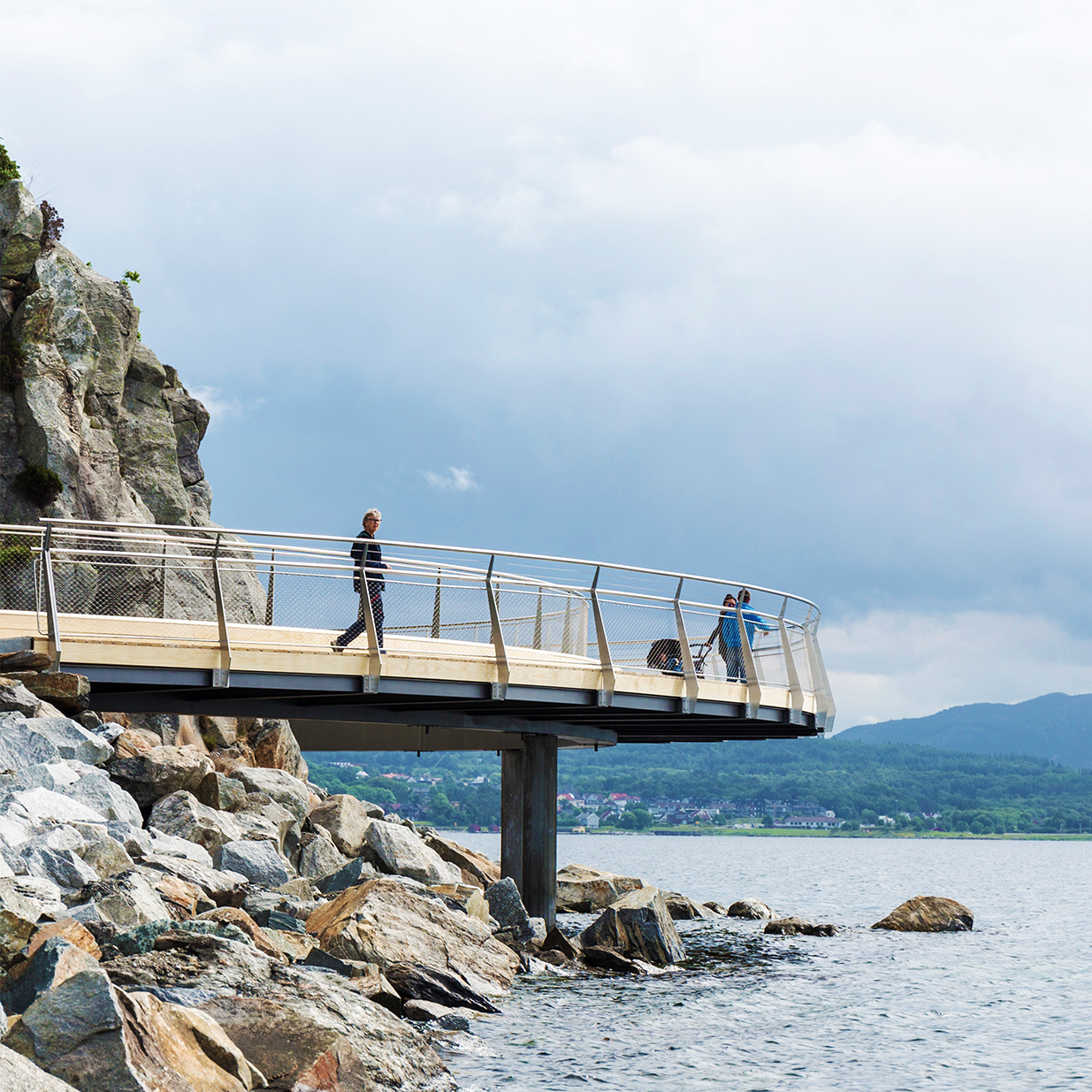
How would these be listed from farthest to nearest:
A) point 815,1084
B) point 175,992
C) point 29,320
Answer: point 29,320, point 815,1084, point 175,992

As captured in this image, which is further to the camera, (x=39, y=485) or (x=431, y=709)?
(x=39, y=485)

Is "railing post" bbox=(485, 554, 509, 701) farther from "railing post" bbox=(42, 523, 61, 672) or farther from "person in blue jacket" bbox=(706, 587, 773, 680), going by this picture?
"railing post" bbox=(42, 523, 61, 672)

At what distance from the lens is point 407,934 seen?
14469 millimetres

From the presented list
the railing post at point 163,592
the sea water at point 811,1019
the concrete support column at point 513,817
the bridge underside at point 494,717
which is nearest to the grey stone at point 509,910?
the bridge underside at point 494,717

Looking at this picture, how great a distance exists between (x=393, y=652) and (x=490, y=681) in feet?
5.31

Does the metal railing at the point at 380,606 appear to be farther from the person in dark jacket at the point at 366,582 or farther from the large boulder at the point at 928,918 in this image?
the large boulder at the point at 928,918

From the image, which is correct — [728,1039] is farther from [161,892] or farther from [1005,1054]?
[161,892]

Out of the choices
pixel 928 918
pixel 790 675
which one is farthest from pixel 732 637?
pixel 928 918

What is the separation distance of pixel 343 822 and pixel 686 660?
7560 mm

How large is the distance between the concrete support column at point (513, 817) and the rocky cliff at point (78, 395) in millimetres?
15650

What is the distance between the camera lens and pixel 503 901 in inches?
777

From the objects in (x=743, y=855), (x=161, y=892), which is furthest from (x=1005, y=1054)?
(x=743, y=855)

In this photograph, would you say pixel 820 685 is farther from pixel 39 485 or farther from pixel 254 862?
pixel 39 485

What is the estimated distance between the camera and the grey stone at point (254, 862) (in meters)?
16.6
